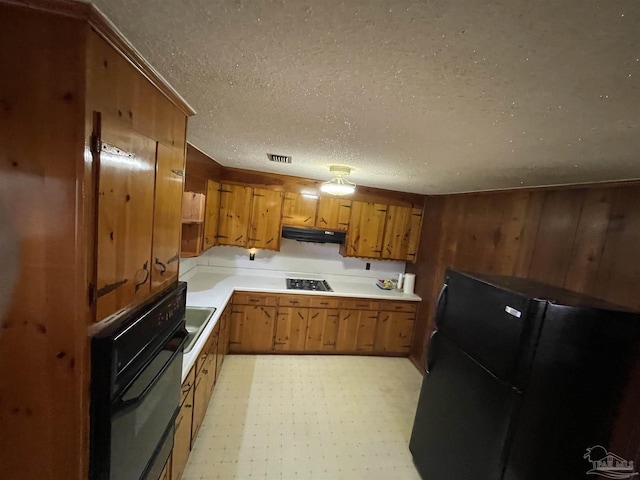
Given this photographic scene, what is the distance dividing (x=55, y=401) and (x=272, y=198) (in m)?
2.81

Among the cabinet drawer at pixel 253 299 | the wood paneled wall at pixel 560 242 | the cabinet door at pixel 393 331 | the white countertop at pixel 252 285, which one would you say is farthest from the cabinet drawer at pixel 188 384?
the cabinet door at pixel 393 331

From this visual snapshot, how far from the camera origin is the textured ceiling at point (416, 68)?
493 mm

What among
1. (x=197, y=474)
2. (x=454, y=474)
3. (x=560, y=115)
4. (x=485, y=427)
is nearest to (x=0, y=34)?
(x=560, y=115)

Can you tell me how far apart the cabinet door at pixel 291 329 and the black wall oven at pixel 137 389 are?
6.56ft

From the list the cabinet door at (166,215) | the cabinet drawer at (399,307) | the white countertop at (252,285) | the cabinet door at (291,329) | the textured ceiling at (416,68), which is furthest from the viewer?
the cabinet drawer at (399,307)

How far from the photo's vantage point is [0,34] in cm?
56

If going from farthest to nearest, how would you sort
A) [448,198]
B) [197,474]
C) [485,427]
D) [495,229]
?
[448,198] → [495,229] → [197,474] → [485,427]

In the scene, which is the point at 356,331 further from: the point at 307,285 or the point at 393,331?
the point at 307,285

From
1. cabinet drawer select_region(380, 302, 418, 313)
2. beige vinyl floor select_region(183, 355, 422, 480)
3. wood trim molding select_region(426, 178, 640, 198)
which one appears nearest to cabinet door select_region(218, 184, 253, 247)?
beige vinyl floor select_region(183, 355, 422, 480)

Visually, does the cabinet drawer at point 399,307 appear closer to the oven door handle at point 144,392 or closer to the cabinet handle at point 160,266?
the oven door handle at point 144,392

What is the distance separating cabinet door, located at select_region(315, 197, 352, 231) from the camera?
11.4 ft

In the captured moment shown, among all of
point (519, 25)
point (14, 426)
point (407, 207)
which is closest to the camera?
point (519, 25)

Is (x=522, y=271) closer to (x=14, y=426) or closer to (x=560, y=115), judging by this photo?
(x=560, y=115)

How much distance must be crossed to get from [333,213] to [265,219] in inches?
35.5
